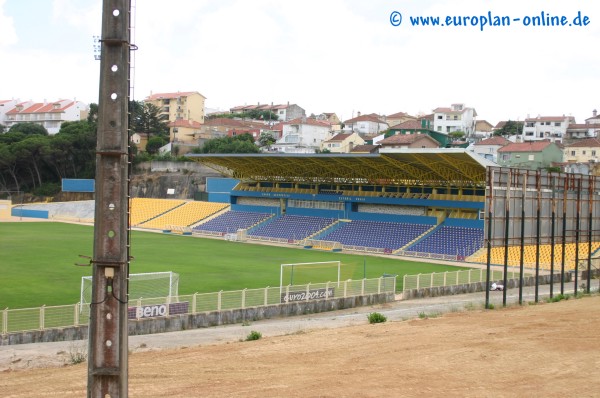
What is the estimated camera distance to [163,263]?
145 feet

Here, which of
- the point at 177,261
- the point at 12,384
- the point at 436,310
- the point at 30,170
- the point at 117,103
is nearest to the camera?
the point at 117,103

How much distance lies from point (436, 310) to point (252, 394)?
53.1 feet

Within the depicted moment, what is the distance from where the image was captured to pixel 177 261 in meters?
45.5

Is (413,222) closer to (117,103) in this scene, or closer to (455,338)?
(455,338)

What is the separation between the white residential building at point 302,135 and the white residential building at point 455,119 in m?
19.9

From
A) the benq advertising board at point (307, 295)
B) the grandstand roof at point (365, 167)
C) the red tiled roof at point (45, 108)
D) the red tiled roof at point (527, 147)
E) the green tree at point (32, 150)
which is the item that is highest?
the red tiled roof at point (45, 108)

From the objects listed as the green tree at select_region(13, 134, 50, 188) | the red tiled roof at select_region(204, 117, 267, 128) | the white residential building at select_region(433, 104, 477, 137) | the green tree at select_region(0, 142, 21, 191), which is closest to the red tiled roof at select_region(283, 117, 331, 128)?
the red tiled roof at select_region(204, 117, 267, 128)

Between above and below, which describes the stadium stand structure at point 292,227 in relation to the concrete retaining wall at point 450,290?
above

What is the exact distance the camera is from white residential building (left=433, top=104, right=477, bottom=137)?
12538 centimetres

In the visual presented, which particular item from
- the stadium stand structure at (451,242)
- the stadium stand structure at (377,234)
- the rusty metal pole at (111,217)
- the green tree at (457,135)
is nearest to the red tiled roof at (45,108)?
the green tree at (457,135)

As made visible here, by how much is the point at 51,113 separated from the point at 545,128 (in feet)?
Result: 305

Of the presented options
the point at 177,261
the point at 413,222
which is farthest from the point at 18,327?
the point at 413,222

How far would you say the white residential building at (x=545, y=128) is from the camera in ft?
371

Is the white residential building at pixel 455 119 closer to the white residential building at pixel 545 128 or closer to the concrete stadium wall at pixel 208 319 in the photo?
the white residential building at pixel 545 128
